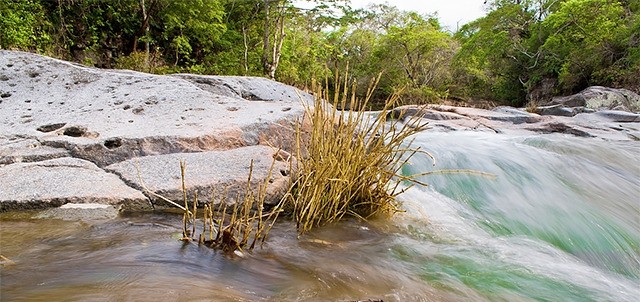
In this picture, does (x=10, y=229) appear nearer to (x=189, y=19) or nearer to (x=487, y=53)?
(x=189, y=19)

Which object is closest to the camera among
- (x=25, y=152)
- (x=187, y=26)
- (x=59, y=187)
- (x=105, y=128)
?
(x=59, y=187)

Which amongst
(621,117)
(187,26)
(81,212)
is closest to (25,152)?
(81,212)

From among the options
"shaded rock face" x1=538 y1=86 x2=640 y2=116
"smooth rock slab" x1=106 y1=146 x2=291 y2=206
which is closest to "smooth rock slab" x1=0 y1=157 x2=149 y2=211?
"smooth rock slab" x1=106 y1=146 x2=291 y2=206

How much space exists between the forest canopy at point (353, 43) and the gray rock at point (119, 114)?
15.3ft

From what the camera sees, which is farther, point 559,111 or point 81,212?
point 559,111

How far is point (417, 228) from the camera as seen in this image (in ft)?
9.41

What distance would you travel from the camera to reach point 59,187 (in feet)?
8.41

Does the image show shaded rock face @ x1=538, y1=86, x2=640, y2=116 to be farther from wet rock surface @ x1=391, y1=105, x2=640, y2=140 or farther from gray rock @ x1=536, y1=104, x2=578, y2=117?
wet rock surface @ x1=391, y1=105, x2=640, y2=140

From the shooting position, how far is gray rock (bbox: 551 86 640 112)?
1477cm

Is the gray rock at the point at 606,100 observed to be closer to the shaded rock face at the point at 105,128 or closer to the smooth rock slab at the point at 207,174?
the shaded rock face at the point at 105,128

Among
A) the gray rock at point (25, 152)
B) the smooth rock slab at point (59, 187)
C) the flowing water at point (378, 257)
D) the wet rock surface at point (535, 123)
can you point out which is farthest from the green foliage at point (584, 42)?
the gray rock at point (25, 152)

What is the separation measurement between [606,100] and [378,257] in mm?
16501

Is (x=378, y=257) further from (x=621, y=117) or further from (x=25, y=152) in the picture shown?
(x=621, y=117)

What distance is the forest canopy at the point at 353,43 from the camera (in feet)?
45.8
